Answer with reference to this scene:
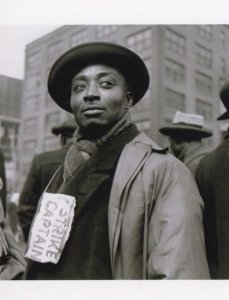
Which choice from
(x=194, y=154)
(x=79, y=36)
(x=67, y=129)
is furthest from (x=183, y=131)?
(x=79, y=36)

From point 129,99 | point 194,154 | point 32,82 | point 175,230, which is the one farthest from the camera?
point 32,82

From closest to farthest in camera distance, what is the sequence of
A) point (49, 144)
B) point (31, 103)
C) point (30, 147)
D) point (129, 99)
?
point (129, 99) → point (31, 103) → point (30, 147) → point (49, 144)

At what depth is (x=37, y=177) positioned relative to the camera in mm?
1835

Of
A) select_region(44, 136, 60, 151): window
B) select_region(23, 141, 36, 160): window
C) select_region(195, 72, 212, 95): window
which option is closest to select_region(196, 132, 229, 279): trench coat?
select_region(195, 72, 212, 95): window

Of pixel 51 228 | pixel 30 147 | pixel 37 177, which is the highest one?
pixel 30 147

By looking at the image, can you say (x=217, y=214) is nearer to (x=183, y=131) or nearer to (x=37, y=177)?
(x=183, y=131)

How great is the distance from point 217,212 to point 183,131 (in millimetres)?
597

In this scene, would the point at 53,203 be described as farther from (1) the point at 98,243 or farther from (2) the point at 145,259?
(2) the point at 145,259

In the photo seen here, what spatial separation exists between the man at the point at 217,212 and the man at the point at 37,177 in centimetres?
66

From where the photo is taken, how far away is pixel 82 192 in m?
1.19

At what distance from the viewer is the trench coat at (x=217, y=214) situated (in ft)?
4.38

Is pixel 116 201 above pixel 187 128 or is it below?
below

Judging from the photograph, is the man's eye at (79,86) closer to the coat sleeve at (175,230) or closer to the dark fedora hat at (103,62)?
the dark fedora hat at (103,62)
